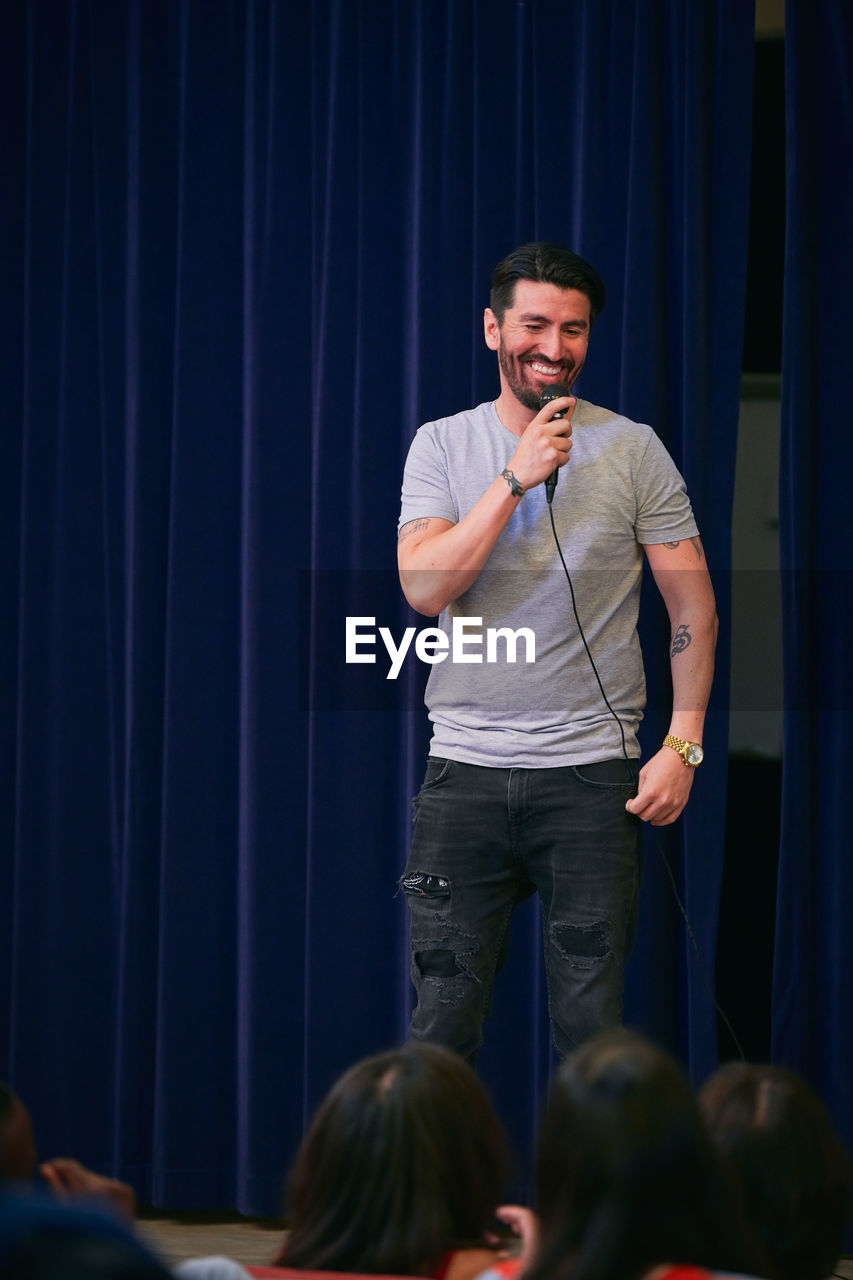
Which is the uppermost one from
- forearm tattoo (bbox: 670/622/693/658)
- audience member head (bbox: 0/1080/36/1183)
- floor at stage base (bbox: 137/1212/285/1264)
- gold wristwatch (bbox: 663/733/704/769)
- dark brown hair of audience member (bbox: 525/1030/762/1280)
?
forearm tattoo (bbox: 670/622/693/658)

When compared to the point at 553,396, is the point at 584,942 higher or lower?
lower

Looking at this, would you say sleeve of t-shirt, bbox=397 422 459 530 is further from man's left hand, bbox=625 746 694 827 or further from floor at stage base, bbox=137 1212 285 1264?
floor at stage base, bbox=137 1212 285 1264

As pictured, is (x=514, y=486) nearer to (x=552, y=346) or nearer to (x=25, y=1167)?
(x=552, y=346)

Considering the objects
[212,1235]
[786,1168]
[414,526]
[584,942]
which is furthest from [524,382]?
[212,1235]

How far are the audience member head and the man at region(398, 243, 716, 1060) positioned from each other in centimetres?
101

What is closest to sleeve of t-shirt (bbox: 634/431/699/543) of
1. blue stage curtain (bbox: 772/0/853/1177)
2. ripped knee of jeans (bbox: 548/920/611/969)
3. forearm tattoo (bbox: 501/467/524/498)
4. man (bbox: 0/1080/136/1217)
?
forearm tattoo (bbox: 501/467/524/498)

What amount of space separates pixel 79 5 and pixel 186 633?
148cm

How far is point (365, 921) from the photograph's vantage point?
107 inches

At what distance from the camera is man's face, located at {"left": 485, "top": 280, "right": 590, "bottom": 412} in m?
2.13

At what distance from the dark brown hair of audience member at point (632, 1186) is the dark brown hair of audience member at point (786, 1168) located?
0.30 metres

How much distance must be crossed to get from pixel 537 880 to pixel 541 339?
0.92m

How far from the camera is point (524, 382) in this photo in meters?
2.14

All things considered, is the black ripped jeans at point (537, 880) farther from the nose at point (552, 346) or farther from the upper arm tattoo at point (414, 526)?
the nose at point (552, 346)

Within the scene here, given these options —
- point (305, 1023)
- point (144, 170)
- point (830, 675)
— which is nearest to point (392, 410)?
point (144, 170)
